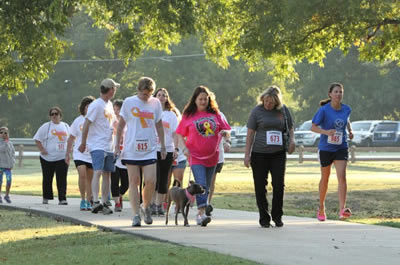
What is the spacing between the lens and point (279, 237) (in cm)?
1038

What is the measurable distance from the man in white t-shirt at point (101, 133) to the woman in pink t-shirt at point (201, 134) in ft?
7.19

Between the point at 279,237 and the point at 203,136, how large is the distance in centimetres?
200

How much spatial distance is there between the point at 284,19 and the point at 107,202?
9066 mm

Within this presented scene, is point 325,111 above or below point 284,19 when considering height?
below

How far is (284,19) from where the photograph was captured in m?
21.6

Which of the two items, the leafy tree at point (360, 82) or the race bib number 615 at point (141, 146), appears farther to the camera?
the leafy tree at point (360, 82)

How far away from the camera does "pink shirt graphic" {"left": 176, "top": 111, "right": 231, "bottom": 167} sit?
11789 mm

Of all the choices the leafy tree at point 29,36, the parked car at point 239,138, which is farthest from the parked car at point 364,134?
the leafy tree at point 29,36

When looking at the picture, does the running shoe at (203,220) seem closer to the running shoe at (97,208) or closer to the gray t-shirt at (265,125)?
the gray t-shirt at (265,125)

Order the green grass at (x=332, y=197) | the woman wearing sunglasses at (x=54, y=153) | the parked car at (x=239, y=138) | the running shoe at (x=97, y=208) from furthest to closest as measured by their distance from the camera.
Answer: the parked car at (x=239, y=138) → the woman wearing sunglasses at (x=54, y=153) → the green grass at (x=332, y=197) → the running shoe at (x=97, y=208)

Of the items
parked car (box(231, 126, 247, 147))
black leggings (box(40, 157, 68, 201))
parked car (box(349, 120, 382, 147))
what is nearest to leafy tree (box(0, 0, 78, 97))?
black leggings (box(40, 157, 68, 201))

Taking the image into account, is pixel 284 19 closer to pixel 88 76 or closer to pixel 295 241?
pixel 295 241

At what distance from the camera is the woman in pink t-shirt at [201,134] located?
11.8 metres

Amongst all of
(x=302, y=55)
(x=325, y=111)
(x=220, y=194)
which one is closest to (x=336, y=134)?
(x=325, y=111)
